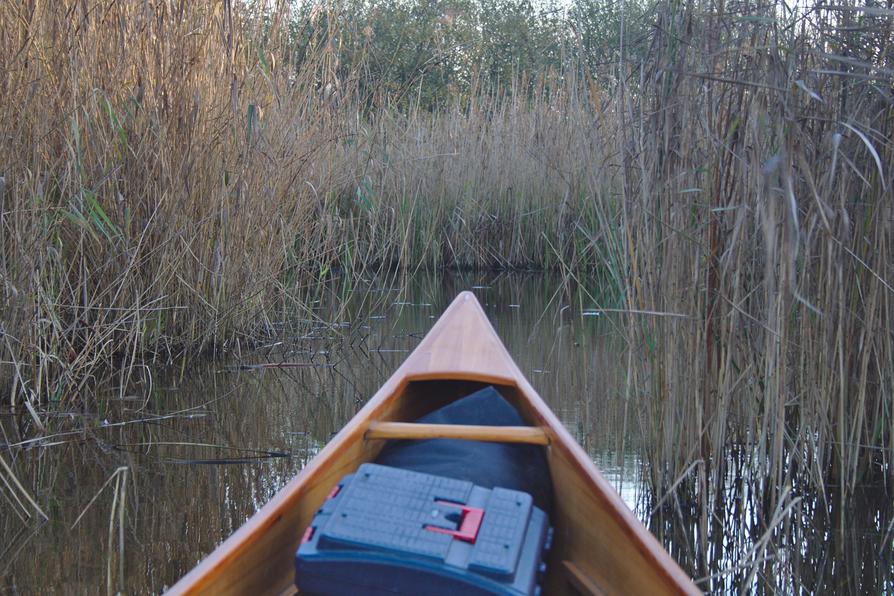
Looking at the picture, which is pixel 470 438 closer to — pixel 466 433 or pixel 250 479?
pixel 466 433

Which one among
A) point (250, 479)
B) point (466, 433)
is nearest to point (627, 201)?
point (466, 433)

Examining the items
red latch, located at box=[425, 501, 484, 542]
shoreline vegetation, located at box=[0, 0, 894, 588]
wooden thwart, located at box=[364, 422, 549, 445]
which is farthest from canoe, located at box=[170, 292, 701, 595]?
shoreline vegetation, located at box=[0, 0, 894, 588]

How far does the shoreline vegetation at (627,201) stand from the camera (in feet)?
7.51

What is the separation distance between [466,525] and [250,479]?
4.19ft

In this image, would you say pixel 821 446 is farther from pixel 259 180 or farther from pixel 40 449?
pixel 259 180

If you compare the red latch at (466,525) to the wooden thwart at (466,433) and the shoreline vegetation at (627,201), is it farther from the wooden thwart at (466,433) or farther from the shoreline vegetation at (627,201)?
the shoreline vegetation at (627,201)

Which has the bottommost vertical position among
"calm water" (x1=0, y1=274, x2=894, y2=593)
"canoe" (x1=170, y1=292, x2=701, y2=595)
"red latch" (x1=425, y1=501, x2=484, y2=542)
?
"calm water" (x1=0, y1=274, x2=894, y2=593)

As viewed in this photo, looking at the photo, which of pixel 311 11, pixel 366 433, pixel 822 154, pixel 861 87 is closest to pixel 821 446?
pixel 822 154

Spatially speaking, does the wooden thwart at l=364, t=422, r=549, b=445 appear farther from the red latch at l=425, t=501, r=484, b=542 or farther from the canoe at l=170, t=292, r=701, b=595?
the red latch at l=425, t=501, r=484, b=542

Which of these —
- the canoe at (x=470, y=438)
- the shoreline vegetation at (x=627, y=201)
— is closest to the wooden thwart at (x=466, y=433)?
the canoe at (x=470, y=438)

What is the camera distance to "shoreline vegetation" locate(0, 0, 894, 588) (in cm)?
229

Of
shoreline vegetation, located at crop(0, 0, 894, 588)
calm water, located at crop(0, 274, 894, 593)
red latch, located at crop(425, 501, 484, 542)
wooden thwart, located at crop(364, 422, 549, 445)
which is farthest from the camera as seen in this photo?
shoreline vegetation, located at crop(0, 0, 894, 588)

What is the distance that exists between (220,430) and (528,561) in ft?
6.21

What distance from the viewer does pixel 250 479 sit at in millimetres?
2648
